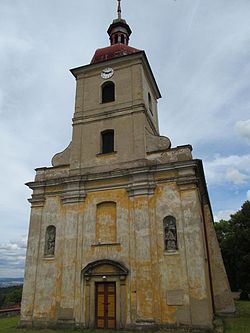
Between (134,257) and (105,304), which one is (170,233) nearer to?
(134,257)

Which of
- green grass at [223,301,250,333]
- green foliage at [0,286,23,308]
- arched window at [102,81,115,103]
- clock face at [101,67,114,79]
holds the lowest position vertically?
green grass at [223,301,250,333]

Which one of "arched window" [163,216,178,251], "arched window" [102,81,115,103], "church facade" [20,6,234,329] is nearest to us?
"church facade" [20,6,234,329]

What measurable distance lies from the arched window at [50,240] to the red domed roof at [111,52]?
10.5m

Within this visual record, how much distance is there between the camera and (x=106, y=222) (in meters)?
14.9

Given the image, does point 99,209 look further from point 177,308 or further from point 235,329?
point 235,329

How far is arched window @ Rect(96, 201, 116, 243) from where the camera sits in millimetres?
14625

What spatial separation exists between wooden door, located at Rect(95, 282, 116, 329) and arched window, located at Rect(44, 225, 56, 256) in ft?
9.91

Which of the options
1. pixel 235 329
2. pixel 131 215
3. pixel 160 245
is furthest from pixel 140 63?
pixel 235 329

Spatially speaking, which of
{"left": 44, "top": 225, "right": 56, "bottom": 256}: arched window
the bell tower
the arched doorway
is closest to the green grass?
the arched doorway

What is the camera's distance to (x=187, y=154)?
14.8 m

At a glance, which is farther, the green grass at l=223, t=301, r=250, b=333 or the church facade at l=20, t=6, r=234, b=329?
the church facade at l=20, t=6, r=234, b=329

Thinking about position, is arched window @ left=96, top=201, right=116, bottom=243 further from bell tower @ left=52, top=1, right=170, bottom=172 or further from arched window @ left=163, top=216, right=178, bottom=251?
arched window @ left=163, top=216, right=178, bottom=251

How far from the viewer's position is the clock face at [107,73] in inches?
730

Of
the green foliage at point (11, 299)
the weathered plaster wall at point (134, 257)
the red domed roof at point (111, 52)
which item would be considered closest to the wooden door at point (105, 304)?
the weathered plaster wall at point (134, 257)
